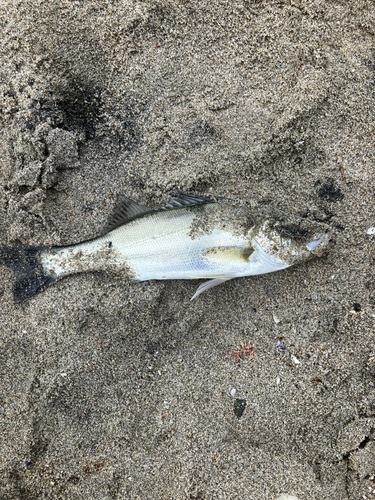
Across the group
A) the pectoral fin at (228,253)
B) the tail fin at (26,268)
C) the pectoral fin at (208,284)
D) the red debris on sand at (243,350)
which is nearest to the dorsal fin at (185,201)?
the pectoral fin at (228,253)

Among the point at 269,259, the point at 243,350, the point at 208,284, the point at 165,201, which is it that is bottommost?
the point at 243,350

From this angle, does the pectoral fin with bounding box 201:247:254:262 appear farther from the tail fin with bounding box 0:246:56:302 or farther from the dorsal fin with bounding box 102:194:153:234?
the tail fin with bounding box 0:246:56:302

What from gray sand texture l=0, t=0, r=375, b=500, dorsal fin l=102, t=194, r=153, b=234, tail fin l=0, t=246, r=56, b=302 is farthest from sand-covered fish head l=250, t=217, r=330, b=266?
tail fin l=0, t=246, r=56, b=302

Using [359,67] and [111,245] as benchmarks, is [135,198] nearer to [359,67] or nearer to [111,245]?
[111,245]

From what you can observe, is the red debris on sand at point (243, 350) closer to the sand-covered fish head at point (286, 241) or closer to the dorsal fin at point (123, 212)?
the sand-covered fish head at point (286, 241)

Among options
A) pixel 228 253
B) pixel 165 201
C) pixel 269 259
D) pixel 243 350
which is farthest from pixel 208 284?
pixel 165 201

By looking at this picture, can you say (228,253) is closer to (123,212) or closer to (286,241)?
(286,241)
